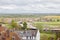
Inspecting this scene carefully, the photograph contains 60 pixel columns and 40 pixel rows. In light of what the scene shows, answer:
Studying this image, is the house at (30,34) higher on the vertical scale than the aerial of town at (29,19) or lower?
lower

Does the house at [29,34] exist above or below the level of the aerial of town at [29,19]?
below

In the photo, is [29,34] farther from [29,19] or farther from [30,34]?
[29,19]

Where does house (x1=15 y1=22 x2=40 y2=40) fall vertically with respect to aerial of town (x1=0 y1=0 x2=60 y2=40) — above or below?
below

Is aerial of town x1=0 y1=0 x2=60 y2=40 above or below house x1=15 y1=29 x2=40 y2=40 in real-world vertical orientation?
above

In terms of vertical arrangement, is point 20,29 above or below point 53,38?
above
